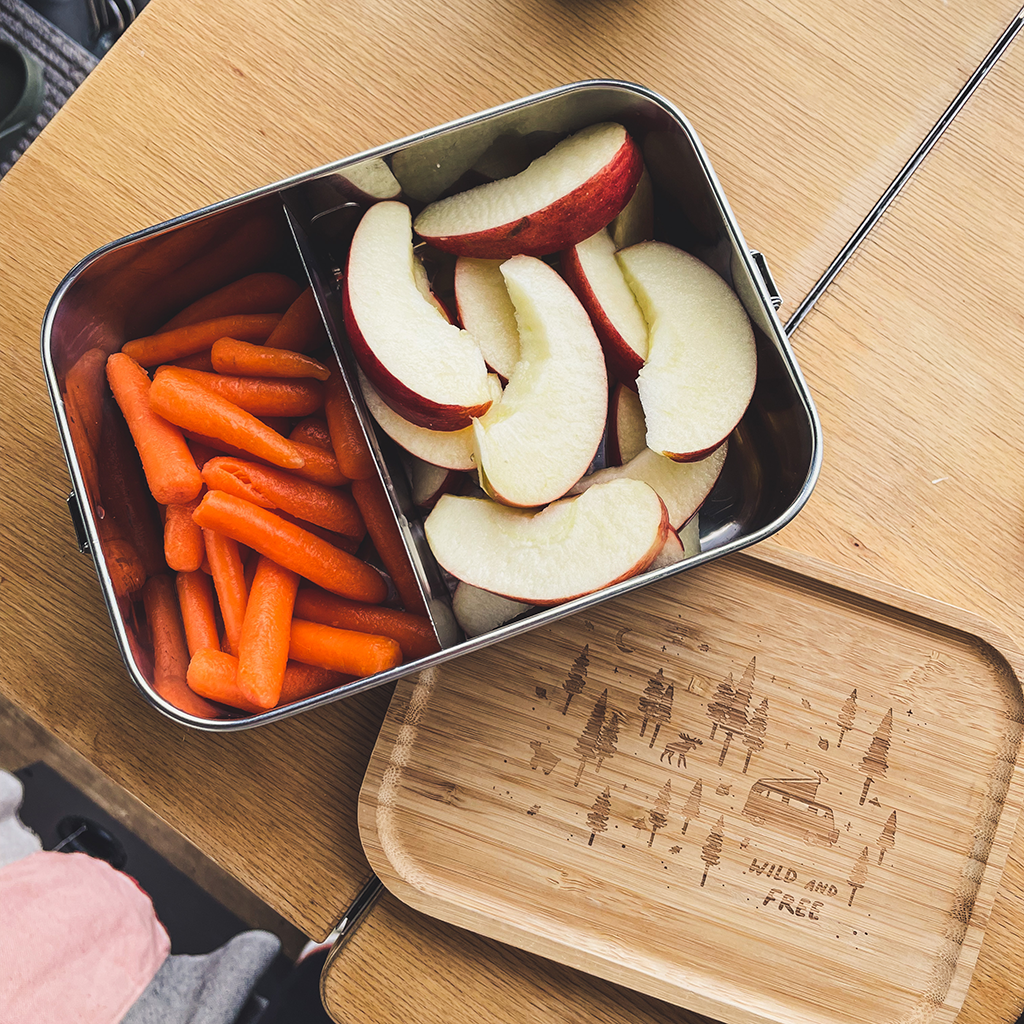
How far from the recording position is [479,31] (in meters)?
0.87

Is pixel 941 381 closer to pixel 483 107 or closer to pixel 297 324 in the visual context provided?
pixel 483 107

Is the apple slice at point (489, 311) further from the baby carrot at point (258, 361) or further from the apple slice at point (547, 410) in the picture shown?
the baby carrot at point (258, 361)

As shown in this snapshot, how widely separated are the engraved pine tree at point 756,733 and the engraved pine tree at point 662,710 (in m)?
0.09

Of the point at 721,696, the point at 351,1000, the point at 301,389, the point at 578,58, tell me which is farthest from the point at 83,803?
the point at 578,58

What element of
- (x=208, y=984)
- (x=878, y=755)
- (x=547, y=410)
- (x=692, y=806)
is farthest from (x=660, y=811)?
(x=208, y=984)

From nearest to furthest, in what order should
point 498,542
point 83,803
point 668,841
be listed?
point 498,542
point 668,841
point 83,803

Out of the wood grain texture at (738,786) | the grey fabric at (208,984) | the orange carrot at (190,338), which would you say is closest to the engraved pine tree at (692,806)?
the wood grain texture at (738,786)

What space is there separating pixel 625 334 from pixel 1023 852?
73 cm

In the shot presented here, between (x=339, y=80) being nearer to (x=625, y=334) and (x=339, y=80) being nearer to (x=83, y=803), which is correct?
(x=625, y=334)

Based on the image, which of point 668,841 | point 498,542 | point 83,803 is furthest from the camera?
point 83,803

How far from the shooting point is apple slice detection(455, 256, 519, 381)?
763 millimetres

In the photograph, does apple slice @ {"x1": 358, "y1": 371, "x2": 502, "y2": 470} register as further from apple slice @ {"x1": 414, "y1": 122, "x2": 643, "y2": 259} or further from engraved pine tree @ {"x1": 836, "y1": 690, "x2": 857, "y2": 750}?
engraved pine tree @ {"x1": 836, "y1": 690, "x2": 857, "y2": 750}

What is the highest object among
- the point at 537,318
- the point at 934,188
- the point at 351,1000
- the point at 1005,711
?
the point at 934,188

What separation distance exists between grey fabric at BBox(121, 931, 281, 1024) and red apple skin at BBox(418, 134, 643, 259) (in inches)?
50.7
